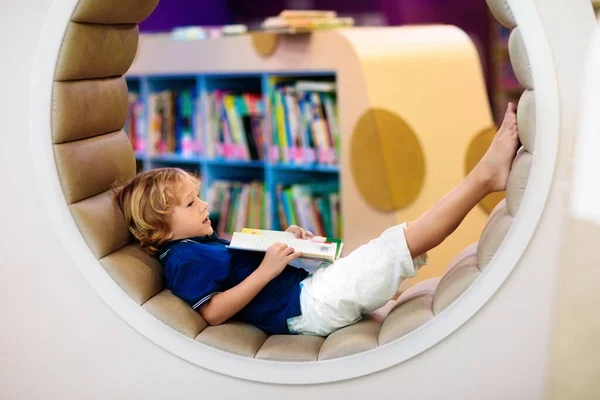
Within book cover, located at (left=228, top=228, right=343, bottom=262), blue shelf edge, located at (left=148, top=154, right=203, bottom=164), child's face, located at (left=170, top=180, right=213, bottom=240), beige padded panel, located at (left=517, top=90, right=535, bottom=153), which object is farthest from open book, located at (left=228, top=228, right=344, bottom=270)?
blue shelf edge, located at (left=148, top=154, right=203, bottom=164)

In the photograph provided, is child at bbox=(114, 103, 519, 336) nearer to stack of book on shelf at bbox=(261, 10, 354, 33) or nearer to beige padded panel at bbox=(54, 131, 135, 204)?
beige padded panel at bbox=(54, 131, 135, 204)

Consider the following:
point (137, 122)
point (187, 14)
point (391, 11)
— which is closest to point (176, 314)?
point (137, 122)

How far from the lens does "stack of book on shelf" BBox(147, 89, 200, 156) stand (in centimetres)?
434

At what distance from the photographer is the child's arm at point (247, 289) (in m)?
1.67

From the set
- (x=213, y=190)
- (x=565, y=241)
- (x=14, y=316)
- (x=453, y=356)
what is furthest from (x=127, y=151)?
(x=213, y=190)

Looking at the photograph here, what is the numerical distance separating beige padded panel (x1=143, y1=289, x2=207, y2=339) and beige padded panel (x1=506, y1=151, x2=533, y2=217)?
72 centimetres

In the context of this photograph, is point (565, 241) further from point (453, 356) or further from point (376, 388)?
point (376, 388)

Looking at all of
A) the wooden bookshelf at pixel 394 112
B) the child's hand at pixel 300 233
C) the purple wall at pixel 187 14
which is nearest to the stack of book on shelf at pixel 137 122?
the purple wall at pixel 187 14

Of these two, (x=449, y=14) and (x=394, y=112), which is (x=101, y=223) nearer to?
(x=394, y=112)

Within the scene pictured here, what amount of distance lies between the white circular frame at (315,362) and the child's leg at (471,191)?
0.17m

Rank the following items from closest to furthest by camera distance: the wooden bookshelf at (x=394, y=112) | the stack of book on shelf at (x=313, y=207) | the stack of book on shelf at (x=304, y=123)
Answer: the wooden bookshelf at (x=394, y=112) < the stack of book on shelf at (x=304, y=123) < the stack of book on shelf at (x=313, y=207)

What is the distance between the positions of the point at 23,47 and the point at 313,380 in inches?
37.8

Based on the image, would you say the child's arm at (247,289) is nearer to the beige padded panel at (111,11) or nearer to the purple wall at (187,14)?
the beige padded panel at (111,11)

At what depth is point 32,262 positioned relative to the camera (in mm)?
1714
